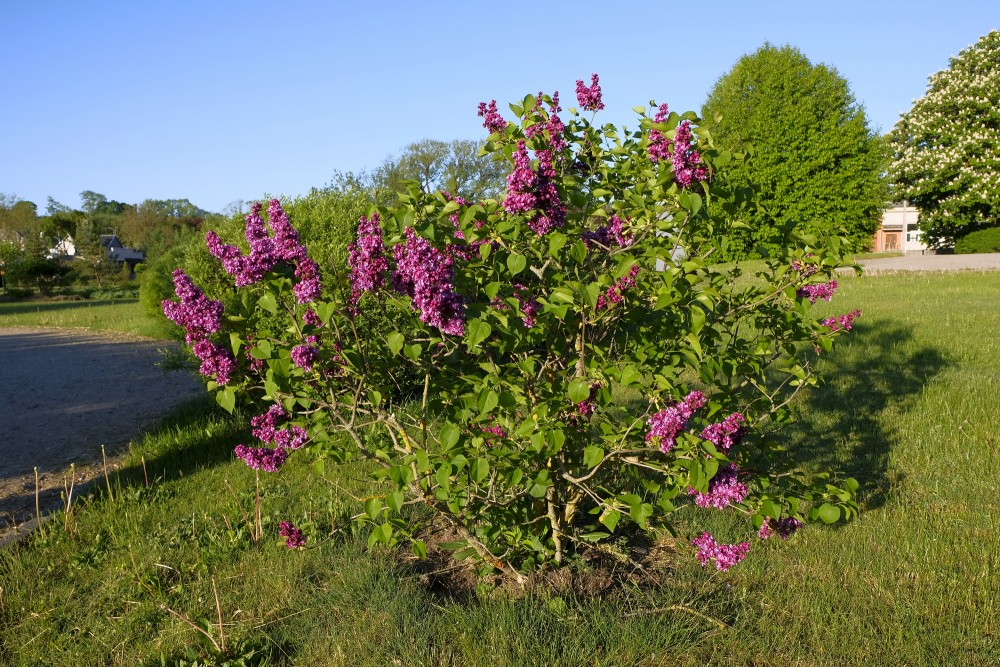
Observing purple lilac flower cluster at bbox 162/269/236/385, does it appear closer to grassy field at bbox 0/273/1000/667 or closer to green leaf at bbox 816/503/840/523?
grassy field at bbox 0/273/1000/667

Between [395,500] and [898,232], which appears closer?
[395,500]

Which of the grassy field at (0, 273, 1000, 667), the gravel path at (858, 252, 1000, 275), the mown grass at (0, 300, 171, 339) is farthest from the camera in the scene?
the gravel path at (858, 252, 1000, 275)

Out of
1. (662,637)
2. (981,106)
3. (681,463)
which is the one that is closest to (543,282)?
(681,463)

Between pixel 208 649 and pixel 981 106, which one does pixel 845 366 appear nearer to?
pixel 208 649

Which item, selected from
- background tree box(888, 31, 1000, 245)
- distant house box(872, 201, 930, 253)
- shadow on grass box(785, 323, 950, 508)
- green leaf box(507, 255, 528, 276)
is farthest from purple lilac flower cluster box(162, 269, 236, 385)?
distant house box(872, 201, 930, 253)

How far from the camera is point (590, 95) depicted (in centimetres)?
315

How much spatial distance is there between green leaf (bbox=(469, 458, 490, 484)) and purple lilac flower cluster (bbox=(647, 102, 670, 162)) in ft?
4.64

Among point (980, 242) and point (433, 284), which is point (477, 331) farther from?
point (980, 242)

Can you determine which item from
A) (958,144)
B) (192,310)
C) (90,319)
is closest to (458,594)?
(192,310)

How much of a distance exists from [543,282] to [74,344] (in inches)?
600

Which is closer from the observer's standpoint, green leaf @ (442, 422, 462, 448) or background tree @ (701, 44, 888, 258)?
green leaf @ (442, 422, 462, 448)

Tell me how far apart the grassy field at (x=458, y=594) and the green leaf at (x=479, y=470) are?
819mm

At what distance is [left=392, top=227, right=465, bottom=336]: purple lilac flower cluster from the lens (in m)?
2.45

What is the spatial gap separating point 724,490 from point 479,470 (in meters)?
0.99
